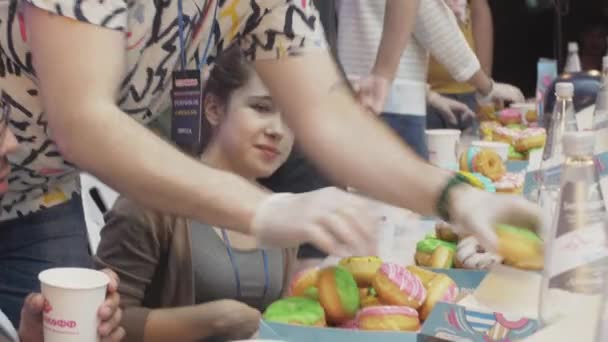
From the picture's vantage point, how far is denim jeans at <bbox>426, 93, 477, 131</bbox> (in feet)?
10.6

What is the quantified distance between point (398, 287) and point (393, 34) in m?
1.45

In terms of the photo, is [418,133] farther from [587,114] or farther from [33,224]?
[33,224]

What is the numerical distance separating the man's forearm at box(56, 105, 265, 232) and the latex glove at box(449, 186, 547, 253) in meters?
0.28

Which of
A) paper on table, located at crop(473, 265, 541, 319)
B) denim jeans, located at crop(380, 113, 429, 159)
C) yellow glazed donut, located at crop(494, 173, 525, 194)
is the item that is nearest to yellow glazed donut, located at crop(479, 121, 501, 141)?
denim jeans, located at crop(380, 113, 429, 159)

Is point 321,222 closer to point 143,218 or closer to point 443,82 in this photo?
point 143,218

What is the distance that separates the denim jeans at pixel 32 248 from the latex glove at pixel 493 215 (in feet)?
2.32

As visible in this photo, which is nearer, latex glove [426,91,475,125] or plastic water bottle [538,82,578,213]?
plastic water bottle [538,82,578,213]

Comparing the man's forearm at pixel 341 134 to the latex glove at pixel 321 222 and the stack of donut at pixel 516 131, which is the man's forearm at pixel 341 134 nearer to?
the latex glove at pixel 321 222

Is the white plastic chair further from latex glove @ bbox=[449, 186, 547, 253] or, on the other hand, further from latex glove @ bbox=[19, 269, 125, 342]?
latex glove @ bbox=[449, 186, 547, 253]

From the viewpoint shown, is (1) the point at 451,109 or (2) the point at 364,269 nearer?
(2) the point at 364,269

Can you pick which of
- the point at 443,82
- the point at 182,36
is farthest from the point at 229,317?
the point at 443,82

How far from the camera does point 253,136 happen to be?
1.89 m

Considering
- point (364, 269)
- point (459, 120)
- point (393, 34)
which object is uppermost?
point (393, 34)

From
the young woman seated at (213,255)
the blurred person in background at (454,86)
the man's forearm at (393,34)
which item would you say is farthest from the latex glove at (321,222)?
the blurred person in background at (454,86)
